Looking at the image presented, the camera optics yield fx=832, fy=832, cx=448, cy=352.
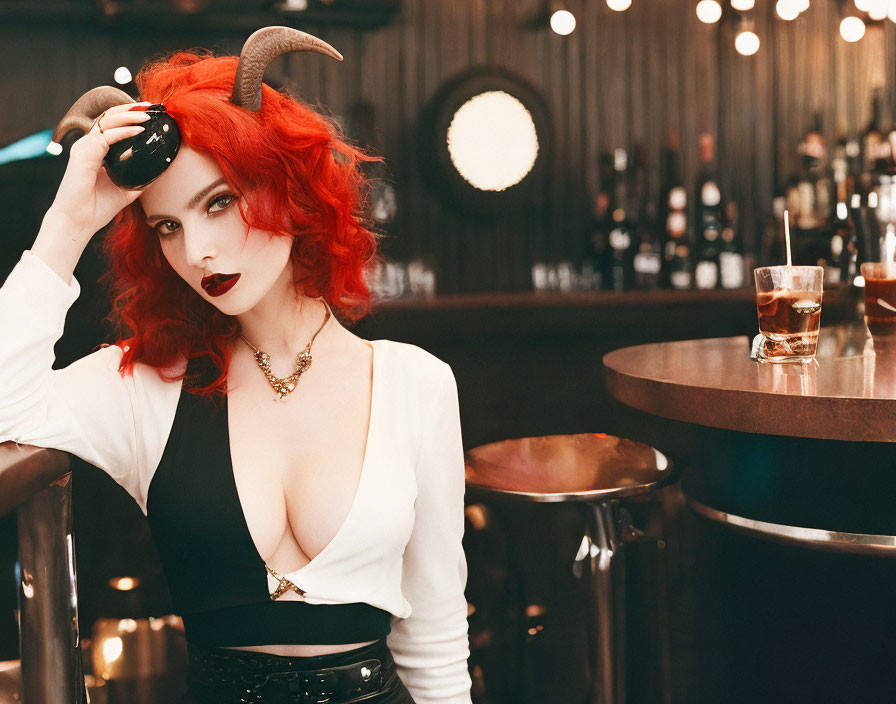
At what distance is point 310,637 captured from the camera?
3.10 feet

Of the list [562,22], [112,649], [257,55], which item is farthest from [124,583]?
[562,22]

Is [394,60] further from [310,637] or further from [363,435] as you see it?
[310,637]

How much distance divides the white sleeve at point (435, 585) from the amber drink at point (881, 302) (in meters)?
0.86

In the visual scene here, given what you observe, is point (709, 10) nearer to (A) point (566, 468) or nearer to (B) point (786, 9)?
(B) point (786, 9)

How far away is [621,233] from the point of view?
9.23ft

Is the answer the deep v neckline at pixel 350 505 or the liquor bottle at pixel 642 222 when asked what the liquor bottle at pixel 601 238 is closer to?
the liquor bottle at pixel 642 222

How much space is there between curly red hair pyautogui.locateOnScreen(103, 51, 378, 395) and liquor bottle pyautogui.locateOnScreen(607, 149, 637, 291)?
1.79 metres

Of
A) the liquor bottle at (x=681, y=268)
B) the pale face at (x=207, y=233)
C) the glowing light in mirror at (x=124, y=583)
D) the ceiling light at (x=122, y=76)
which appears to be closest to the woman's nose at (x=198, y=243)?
the pale face at (x=207, y=233)

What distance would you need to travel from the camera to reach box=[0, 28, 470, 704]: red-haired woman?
0.89 m

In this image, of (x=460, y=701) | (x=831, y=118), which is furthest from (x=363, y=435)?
(x=831, y=118)

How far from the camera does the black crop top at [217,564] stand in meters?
0.93

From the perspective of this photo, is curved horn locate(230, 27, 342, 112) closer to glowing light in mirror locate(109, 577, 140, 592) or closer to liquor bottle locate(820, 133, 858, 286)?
glowing light in mirror locate(109, 577, 140, 592)

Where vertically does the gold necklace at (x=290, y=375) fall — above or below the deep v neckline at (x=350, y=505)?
above

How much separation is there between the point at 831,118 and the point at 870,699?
2467mm
